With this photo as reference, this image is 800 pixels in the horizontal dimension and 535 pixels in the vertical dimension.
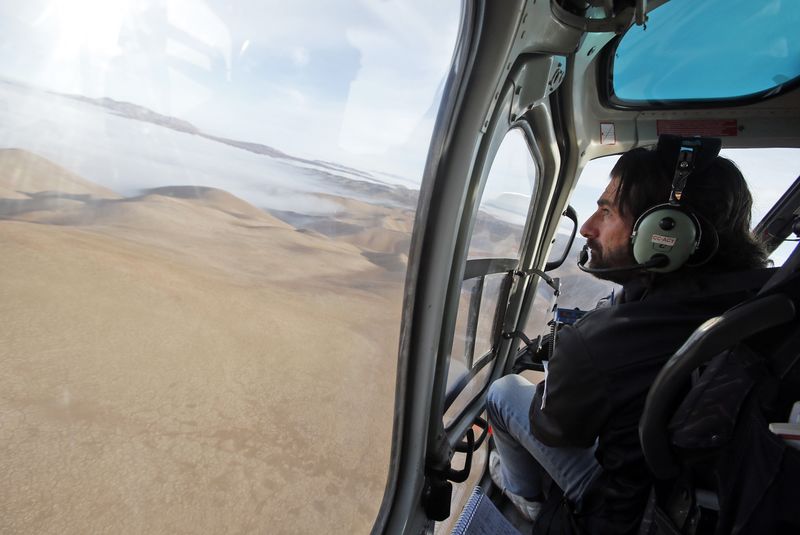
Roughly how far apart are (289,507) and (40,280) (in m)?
0.77

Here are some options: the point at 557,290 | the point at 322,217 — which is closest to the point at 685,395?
the point at 322,217

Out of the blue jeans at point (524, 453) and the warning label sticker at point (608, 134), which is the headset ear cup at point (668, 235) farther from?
the warning label sticker at point (608, 134)

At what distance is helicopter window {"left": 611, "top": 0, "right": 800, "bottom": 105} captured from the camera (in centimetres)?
159

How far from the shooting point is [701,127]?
7.27 feet


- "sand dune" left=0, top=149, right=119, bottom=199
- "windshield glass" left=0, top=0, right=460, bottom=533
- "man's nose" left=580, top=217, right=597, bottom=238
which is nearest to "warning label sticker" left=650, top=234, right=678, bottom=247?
"man's nose" left=580, top=217, right=597, bottom=238

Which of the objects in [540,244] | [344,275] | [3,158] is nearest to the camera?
[3,158]

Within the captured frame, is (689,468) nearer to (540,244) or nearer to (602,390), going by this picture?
(602,390)

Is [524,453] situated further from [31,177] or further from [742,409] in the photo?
[31,177]

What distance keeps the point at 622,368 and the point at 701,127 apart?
5.73ft

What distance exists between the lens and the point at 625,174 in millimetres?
1493

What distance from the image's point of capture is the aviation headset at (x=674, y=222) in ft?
4.04

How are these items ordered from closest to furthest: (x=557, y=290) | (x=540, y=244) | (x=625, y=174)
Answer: (x=625, y=174) < (x=540, y=244) < (x=557, y=290)

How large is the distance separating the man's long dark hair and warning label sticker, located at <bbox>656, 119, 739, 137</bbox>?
1.00m

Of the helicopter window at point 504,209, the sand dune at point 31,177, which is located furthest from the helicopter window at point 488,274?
the sand dune at point 31,177
